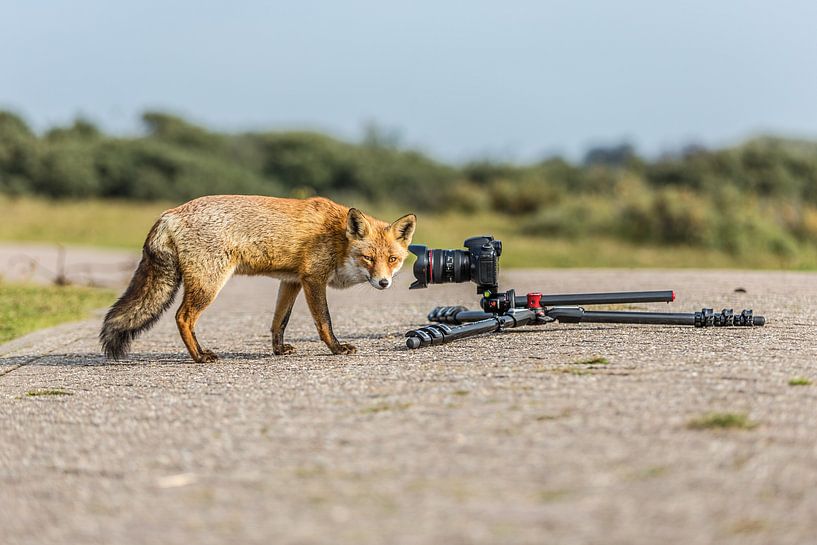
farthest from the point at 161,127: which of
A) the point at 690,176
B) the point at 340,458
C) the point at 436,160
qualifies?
the point at 340,458

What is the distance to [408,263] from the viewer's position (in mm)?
18031

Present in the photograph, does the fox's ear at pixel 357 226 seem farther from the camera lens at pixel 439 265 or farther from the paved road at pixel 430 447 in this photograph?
the paved road at pixel 430 447

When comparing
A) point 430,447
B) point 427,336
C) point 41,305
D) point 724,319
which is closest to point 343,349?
point 427,336

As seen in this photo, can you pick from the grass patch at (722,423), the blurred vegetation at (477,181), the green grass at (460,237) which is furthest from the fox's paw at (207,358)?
the green grass at (460,237)

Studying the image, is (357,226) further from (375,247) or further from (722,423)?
(722,423)

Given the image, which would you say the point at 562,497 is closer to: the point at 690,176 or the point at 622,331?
the point at 622,331

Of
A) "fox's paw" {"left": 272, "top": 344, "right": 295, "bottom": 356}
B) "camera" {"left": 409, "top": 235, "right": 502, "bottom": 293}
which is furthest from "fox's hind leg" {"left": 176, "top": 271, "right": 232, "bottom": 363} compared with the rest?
"camera" {"left": 409, "top": 235, "right": 502, "bottom": 293}

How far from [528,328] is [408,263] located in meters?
10.2

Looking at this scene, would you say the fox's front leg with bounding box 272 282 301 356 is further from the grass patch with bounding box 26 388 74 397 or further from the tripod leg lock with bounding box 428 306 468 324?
the grass patch with bounding box 26 388 74 397

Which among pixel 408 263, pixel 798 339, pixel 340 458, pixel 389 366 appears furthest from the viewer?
pixel 408 263

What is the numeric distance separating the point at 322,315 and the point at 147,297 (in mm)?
1259

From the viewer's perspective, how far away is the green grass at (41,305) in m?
10.1

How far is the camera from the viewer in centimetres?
719

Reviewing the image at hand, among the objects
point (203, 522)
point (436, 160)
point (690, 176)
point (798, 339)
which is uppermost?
point (436, 160)
